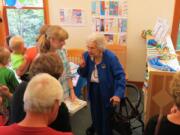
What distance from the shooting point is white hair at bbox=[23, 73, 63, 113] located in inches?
47.0

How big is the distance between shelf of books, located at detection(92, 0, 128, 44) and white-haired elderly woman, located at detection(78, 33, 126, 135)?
1712 mm

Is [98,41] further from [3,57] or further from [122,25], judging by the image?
[122,25]

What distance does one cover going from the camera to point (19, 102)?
1571 mm

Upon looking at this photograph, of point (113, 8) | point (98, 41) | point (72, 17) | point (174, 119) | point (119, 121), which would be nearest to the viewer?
point (174, 119)

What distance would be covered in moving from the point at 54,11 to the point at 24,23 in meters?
0.66

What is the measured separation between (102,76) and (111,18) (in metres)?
1.88

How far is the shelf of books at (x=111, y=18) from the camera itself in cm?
406

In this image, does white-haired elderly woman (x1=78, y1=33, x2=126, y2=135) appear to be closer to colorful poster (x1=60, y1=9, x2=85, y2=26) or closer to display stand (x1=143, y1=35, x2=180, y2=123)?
display stand (x1=143, y1=35, x2=180, y2=123)

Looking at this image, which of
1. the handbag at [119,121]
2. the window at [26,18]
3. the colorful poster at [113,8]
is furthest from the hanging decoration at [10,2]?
the handbag at [119,121]

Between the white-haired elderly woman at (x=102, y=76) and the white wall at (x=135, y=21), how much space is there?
1.77 metres

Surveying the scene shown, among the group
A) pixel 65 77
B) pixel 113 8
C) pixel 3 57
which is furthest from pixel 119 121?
pixel 113 8

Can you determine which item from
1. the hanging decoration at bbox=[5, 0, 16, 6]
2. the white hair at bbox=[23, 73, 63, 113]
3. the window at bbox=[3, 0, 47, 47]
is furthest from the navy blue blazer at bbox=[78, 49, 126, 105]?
the hanging decoration at bbox=[5, 0, 16, 6]

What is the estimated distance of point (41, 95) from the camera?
1.20 metres

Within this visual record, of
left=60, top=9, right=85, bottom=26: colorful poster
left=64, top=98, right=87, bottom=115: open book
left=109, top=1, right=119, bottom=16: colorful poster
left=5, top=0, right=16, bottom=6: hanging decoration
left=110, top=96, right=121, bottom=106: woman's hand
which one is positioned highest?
left=5, top=0, right=16, bottom=6: hanging decoration
